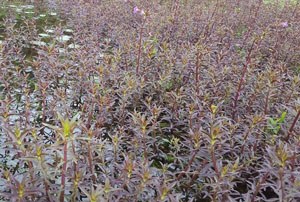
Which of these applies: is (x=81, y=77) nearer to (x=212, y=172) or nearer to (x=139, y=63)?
(x=139, y=63)

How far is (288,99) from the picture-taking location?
307 centimetres

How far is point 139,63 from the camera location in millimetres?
3922

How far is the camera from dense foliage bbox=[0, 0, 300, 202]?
1.82m

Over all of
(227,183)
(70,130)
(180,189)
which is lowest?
(180,189)

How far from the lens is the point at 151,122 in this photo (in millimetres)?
3131

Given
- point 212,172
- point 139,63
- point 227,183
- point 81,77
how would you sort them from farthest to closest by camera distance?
1. point 139,63
2. point 81,77
3. point 212,172
4. point 227,183

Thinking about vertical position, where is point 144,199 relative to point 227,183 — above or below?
below

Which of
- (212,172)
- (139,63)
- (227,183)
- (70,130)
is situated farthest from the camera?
(139,63)

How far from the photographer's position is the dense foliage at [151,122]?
182 cm

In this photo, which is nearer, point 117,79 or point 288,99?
point 288,99

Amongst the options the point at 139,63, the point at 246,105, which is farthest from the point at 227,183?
the point at 139,63

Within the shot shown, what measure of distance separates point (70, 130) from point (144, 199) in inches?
37.3

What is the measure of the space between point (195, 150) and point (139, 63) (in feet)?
6.76

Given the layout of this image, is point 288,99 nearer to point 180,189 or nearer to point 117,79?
point 180,189
